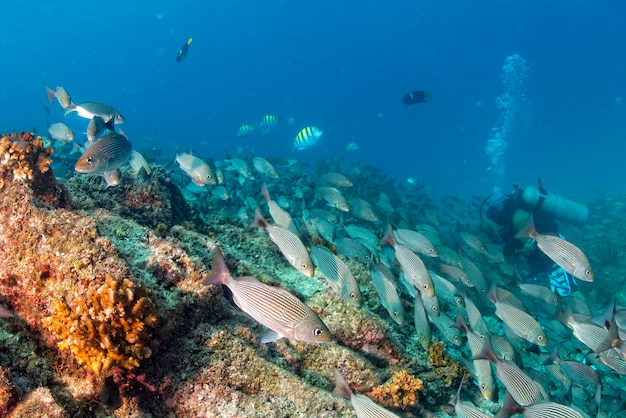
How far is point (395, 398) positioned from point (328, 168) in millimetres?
18563

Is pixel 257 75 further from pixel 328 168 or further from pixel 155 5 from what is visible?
pixel 328 168

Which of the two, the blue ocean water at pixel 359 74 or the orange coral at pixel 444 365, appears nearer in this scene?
the orange coral at pixel 444 365

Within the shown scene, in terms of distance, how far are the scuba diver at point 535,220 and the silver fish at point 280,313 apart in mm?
9944

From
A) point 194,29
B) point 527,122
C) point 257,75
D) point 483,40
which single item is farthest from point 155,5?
point 527,122

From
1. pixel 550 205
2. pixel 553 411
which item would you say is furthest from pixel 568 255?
pixel 550 205

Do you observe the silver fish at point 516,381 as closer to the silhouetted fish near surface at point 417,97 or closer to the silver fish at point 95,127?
the silver fish at point 95,127

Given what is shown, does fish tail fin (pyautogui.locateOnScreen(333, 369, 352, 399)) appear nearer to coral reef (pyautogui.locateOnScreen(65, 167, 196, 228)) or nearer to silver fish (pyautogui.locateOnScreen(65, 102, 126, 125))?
coral reef (pyautogui.locateOnScreen(65, 167, 196, 228))

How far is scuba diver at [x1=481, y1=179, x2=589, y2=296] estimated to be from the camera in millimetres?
11211

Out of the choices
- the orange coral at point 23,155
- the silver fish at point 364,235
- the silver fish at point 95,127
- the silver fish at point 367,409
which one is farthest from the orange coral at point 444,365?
the silver fish at point 95,127

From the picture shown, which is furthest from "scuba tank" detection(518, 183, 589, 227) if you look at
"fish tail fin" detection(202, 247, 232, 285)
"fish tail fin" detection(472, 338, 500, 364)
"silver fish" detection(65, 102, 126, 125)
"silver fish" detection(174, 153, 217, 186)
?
"fish tail fin" detection(202, 247, 232, 285)

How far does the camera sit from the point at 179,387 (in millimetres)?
3074

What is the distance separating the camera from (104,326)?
2.65 m

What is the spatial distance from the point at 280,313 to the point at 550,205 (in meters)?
15.4

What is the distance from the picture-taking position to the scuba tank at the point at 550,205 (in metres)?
13.4
